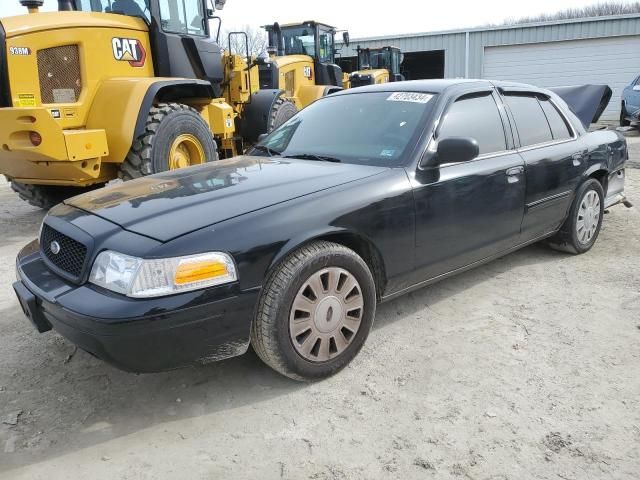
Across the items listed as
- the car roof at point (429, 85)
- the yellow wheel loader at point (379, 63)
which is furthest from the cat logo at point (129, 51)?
the yellow wheel loader at point (379, 63)

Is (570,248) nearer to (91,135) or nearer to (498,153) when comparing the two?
(498,153)

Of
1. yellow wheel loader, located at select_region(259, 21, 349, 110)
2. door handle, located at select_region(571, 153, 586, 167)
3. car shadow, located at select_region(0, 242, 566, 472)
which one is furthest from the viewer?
yellow wheel loader, located at select_region(259, 21, 349, 110)

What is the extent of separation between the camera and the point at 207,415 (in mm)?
2547

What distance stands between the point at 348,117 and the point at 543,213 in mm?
1673

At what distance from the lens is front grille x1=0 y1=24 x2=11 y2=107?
4.96 metres

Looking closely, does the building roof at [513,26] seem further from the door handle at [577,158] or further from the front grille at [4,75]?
the front grille at [4,75]

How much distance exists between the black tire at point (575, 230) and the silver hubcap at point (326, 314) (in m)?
2.46

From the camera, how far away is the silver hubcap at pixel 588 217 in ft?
14.8

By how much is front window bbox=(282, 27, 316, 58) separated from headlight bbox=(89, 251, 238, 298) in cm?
1031

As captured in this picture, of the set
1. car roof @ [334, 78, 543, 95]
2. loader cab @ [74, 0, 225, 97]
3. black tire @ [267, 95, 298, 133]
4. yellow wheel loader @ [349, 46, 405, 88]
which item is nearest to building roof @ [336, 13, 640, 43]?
yellow wheel loader @ [349, 46, 405, 88]

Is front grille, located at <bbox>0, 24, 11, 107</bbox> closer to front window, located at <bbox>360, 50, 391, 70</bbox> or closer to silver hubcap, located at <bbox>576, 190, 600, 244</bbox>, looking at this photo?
silver hubcap, located at <bbox>576, 190, 600, 244</bbox>

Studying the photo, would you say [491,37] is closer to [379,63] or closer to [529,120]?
[379,63]

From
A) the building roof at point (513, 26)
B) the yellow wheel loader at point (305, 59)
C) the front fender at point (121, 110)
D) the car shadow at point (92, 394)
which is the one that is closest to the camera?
the car shadow at point (92, 394)

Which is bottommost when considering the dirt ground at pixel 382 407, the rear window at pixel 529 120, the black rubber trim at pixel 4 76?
the dirt ground at pixel 382 407
